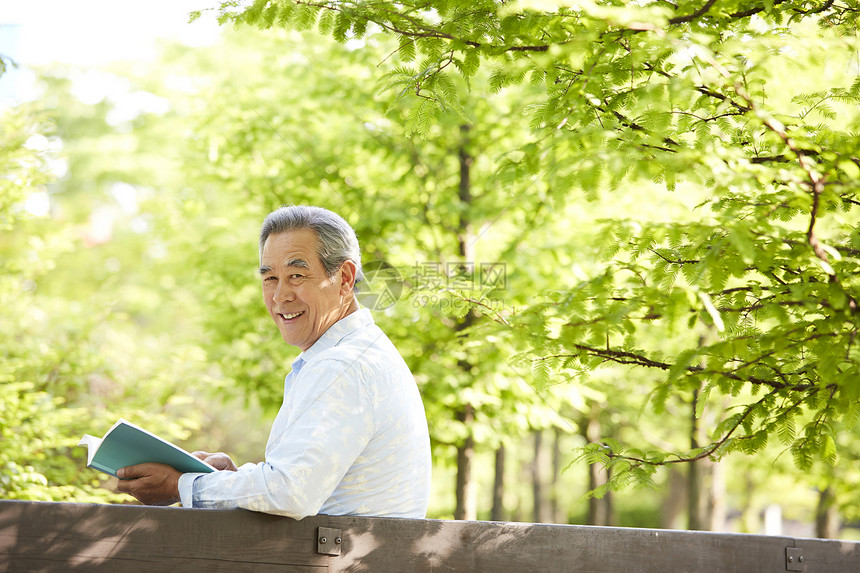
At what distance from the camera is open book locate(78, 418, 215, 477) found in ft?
6.23

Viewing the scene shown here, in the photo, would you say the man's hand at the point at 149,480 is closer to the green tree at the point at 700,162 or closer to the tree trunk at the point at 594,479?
the green tree at the point at 700,162

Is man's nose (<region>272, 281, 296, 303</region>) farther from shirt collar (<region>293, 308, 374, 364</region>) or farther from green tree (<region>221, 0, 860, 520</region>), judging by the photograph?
green tree (<region>221, 0, 860, 520</region>)

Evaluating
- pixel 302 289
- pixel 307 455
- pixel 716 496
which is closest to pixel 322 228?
pixel 302 289

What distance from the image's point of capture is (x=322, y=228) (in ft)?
8.13

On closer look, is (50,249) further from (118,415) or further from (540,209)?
(540,209)

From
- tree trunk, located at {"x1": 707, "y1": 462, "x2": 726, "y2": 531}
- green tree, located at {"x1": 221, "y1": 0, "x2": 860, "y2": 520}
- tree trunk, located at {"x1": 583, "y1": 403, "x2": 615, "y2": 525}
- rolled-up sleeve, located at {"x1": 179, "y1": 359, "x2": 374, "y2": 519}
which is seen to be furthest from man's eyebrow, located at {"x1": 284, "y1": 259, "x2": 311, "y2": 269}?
tree trunk, located at {"x1": 707, "y1": 462, "x2": 726, "y2": 531}

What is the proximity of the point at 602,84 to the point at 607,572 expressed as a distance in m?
1.47

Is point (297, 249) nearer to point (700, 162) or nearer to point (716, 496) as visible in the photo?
point (700, 162)

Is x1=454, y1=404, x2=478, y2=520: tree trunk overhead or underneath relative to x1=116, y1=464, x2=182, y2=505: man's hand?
underneath

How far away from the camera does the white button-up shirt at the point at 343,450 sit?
1.87 m

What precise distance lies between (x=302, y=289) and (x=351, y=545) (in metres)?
0.92

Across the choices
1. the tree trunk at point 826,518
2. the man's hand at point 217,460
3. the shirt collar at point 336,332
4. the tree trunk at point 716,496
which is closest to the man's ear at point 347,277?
the shirt collar at point 336,332

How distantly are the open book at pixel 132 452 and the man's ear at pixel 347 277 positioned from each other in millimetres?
773

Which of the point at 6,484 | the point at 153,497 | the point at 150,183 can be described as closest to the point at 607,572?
the point at 153,497
